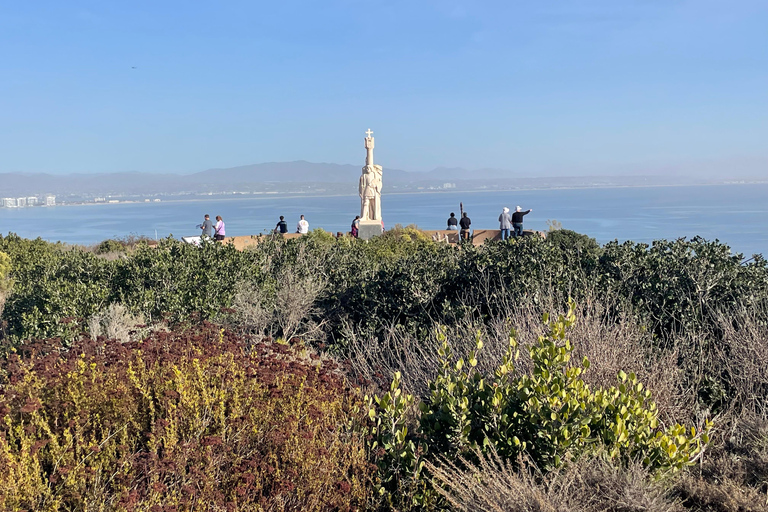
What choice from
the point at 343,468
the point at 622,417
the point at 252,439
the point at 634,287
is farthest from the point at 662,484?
the point at 634,287

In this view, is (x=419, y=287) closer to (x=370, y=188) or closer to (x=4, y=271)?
(x=4, y=271)

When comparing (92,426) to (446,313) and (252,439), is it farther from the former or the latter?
(446,313)

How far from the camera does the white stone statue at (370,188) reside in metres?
24.0

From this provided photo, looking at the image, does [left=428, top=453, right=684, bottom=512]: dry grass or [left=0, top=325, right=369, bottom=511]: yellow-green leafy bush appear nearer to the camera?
[left=0, top=325, right=369, bottom=511]: yellow-green leafy bush

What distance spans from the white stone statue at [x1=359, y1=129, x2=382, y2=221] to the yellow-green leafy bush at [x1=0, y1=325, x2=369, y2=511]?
65.0 ft

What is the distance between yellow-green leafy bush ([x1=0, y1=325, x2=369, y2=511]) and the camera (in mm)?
2904

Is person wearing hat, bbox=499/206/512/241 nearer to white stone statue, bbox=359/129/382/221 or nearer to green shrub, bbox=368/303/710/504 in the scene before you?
white stone statue, bbox=359/129/382/221

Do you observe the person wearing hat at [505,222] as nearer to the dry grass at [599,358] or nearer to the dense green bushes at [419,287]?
the dense green bushes at [419,287]

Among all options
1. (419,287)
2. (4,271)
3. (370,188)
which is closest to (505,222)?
(370,188)

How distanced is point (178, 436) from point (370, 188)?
2081 centimetres

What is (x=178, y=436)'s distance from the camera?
3447 mm

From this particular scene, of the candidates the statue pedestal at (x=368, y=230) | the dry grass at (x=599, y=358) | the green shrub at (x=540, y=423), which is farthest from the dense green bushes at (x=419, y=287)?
the statue pedestal at (x=368, y=230)

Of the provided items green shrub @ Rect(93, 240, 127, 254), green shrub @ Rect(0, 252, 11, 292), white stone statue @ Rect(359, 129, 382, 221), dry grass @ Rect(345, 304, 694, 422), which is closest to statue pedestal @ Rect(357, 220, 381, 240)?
white stone statue @ Rect(359, 129, 382, 221)

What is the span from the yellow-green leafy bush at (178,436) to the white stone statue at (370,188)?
1980 centimetres
